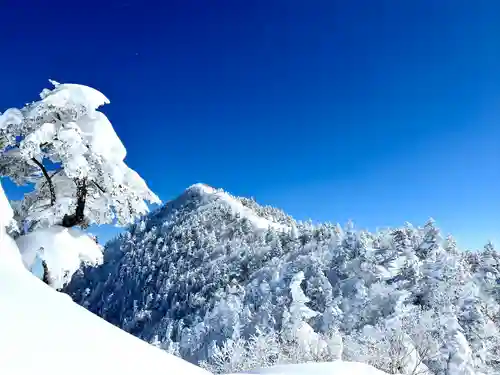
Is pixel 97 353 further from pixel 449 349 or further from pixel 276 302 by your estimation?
pixel 276 302

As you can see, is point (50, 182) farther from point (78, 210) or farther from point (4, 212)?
point (4, 212)

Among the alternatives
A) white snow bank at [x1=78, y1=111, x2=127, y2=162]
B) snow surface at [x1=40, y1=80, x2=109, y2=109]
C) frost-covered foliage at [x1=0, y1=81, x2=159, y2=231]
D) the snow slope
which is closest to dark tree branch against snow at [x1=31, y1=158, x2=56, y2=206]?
frost-covered foliage at [x1=0, y1=81, x2=159, y2=231]

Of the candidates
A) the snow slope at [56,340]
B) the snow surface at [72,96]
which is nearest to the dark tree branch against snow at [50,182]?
the snow surface at [72,96]

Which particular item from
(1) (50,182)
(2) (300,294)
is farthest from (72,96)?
(2) (300,294)

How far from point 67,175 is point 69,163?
390 millimetres

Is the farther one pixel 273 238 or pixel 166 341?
pixel 273 238

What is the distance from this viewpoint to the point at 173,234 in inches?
7441

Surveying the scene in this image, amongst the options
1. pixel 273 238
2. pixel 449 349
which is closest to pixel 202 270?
pixel 273 238

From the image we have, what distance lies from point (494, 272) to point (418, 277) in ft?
65.5

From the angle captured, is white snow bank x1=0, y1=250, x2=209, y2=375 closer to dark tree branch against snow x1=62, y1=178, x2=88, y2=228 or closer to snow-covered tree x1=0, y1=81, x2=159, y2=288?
snow-covered tree x1=0, y1=81, x2=159, y2=288

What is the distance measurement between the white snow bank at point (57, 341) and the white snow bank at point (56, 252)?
312 cm

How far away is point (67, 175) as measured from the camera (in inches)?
342

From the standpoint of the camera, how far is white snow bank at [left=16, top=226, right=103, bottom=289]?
8.27 metres

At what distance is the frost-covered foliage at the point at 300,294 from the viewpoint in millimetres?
33469
